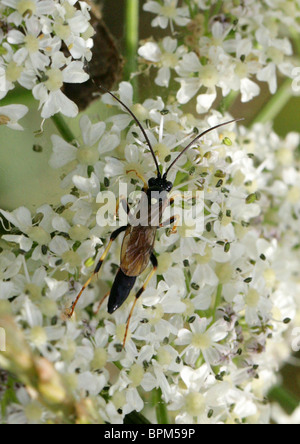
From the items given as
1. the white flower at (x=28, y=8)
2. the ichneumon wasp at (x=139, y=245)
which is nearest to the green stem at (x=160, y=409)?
the ichneumon wasp at (x=139, y=245)

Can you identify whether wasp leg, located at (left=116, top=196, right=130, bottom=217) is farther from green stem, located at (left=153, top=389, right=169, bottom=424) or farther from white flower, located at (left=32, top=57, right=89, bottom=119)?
green stem, located at (left=153, top=389, right=169, bottom=424)

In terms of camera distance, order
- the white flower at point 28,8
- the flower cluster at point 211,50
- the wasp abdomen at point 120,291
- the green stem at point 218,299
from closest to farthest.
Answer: the white flower at point 28,8 < the wasp abdomen at point 120,291 < the green stem at point 218,299 < the flower cluster at point 211,50

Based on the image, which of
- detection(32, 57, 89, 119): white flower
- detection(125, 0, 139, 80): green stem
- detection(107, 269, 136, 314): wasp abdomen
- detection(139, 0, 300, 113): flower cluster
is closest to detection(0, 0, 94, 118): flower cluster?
detection(32, 57, 89, 119): white flower

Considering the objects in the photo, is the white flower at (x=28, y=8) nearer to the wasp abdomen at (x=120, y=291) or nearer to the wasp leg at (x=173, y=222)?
the wasp leg at (x=173, y=222)
